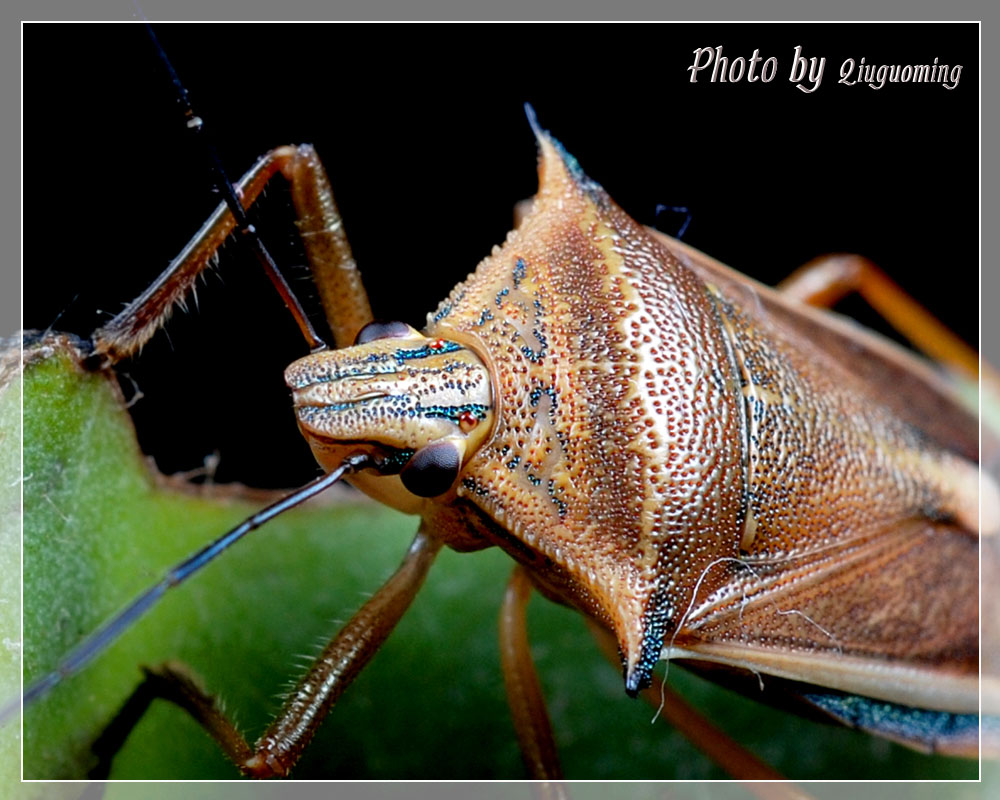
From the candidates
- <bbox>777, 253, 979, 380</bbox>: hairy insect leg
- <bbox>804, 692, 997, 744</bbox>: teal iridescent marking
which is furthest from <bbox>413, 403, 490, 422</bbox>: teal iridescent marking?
<bbox>777, 253, 979, 380</bbox>: hairy insect leg

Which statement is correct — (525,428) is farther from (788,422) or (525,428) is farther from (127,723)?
(127,723)

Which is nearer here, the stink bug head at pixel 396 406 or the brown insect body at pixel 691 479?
the stink bug head at pixel 396 406

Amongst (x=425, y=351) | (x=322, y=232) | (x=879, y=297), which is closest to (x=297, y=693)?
(x=425, y=351)

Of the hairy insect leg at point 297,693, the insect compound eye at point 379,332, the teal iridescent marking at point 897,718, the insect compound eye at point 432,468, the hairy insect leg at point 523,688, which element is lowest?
the teal iridescent marking at point 897,718

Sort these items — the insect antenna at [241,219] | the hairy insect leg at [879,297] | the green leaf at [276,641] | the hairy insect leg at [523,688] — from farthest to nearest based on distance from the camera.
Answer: the hairy insect leg at [879,297]
the hairy insect leg at [523,688]
the insect antenna at [241,219]
the green leaf at [276,641]

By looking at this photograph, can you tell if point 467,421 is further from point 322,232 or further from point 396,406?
point 322,232

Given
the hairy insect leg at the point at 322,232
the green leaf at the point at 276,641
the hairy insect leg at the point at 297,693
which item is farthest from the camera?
the hairy insect leg at the point at 322,232

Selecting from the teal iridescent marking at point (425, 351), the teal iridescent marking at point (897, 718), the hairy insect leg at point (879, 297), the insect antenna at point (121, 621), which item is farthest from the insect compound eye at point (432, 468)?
the hairy insect leg at point (879, 297)

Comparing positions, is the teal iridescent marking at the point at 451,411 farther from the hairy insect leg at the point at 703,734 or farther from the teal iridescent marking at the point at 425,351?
the hairy insect leg at the point at 703,734
